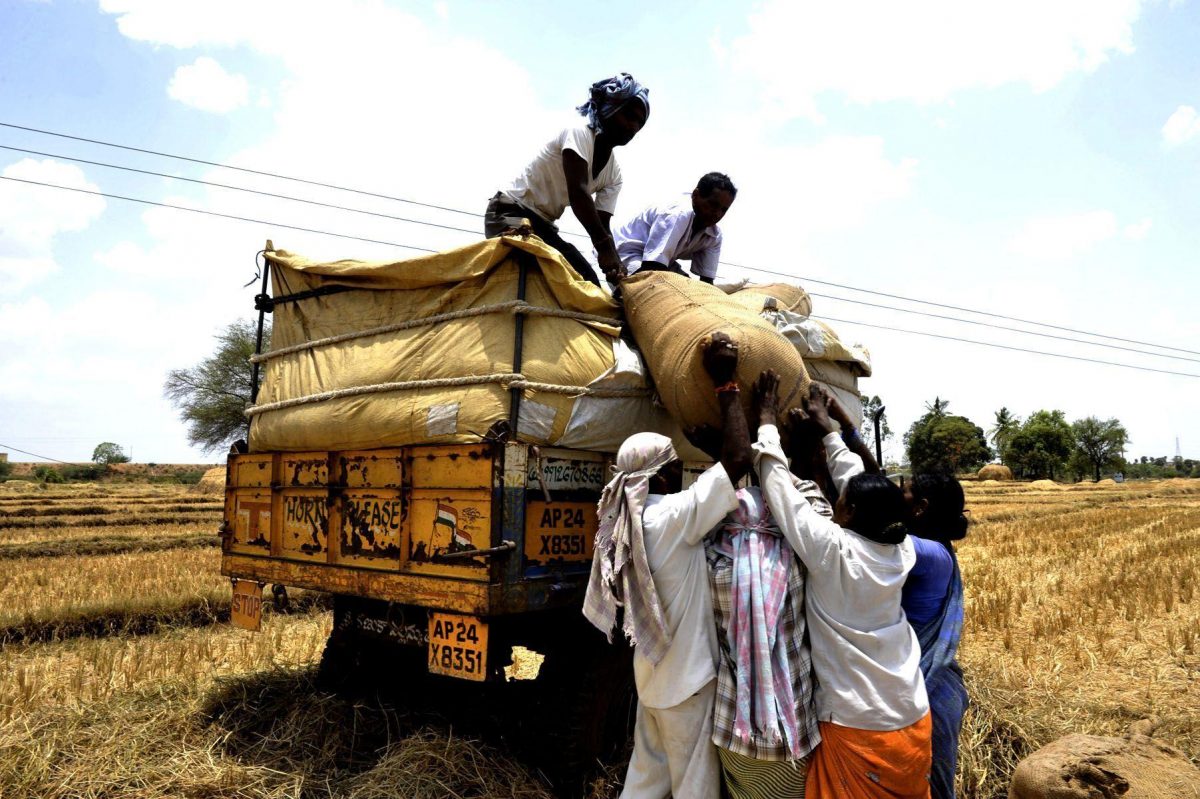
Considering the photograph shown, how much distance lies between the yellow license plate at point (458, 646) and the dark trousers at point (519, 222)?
6.11 feet

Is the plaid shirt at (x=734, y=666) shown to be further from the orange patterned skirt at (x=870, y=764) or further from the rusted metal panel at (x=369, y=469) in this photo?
the rusted metal panel at (x=369, y=469)

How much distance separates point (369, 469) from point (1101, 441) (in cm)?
7577

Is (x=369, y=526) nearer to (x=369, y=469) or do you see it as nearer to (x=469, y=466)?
(x=369, y=469)

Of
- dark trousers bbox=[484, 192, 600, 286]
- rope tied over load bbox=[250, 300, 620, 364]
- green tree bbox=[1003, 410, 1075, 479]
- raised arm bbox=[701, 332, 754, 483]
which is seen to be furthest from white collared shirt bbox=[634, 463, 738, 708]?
green tree bbox=[1003, 410, 1075, 479]

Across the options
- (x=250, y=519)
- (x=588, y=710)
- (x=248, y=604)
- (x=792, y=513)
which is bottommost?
(x=588, y=710)

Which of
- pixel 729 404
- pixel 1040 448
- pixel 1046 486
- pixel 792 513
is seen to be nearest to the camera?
pixel 792 513

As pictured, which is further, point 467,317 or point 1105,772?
point 467,317

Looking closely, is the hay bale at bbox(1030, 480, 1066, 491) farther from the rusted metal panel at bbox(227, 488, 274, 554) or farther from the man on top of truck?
the rusted metal panel at bbox(227, 488, 274, 554)

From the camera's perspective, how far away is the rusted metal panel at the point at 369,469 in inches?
142

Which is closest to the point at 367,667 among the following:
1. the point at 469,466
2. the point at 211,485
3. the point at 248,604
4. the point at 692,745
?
the point at 248,604

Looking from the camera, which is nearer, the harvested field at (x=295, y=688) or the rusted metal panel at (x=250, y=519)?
the harvested field at (x=295, y=688)

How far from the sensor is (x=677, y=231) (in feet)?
14.6

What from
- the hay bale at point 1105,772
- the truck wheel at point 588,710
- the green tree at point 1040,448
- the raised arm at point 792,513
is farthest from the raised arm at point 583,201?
the green tree at point 1040,448

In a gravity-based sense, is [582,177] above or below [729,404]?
above
